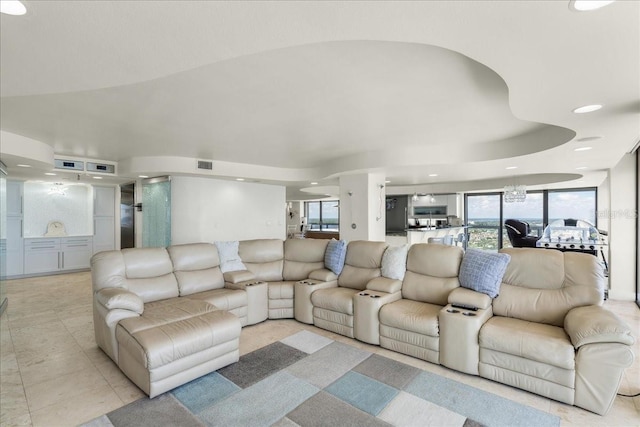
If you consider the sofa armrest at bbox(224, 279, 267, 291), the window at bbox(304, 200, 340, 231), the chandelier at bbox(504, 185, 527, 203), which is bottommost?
the sofa armrest at bbox(224, 279, 267, 291)

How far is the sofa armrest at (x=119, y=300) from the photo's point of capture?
2.73 meters

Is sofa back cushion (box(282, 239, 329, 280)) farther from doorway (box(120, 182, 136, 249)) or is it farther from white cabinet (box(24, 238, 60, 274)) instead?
white cabinet (box(24, 238, 60, 274))

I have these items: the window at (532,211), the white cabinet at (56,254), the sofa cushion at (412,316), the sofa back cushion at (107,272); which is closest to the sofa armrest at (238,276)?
the sofa back cushion at (107,272)

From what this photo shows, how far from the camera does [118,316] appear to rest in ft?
8.98

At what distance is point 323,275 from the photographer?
421 cm

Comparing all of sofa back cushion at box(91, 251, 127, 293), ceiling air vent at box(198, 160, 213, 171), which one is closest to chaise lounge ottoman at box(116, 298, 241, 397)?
sofa back cushion at box(91, 251, 127, 293)

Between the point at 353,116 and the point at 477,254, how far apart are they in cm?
208

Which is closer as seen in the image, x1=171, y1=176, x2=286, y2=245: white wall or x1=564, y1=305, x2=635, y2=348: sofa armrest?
x1=564, y1=305, x2=635, y2=348: sofa armrest

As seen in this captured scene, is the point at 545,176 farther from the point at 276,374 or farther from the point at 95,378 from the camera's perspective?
the point at 95,378

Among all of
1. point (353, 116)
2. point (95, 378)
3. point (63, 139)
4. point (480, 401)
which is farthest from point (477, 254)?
point (63, 139)

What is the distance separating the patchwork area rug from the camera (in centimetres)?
210

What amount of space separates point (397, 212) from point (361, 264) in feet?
25.1

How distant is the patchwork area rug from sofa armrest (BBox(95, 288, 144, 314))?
33.6 inches

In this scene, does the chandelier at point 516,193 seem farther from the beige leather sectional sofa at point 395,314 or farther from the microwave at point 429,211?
the beige leather sectional sofa at point 395,314
